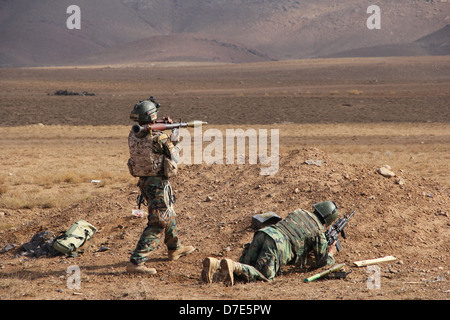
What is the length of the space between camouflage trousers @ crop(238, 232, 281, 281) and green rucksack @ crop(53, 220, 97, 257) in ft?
9.17

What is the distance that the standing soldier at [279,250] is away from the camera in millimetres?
5848

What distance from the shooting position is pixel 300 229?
6.30 meters

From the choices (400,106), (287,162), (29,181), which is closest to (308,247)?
(287,162)

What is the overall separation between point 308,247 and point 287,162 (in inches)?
136

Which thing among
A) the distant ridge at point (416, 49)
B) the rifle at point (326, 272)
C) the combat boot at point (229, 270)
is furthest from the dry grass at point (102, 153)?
the distant ridge at point (416, 49)

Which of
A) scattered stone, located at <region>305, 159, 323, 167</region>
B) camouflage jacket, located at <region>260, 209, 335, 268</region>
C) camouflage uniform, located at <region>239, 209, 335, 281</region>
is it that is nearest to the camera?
camouflage uniform, located at <region>239, 209, 335, 281</region>

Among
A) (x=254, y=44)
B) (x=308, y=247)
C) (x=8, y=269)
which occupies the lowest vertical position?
(x=8, y=269)

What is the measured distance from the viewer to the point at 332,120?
27.6 metres

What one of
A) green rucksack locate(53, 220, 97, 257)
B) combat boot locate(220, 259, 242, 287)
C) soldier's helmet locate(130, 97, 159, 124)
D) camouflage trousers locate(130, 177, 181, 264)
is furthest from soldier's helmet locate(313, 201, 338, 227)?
green rucksack locate(53, 220, 97, 257)

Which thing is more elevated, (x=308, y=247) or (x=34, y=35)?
(x=34, y=35)

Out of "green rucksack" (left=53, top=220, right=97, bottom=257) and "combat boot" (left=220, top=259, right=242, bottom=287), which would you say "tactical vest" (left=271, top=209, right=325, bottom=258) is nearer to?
"combat boot" (left=220, top=259, right=242, bottom=287)

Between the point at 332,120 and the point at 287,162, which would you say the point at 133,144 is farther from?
the point at 332,120

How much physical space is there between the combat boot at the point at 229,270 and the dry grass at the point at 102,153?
21.1ft

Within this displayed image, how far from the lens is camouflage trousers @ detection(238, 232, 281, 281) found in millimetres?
5945
